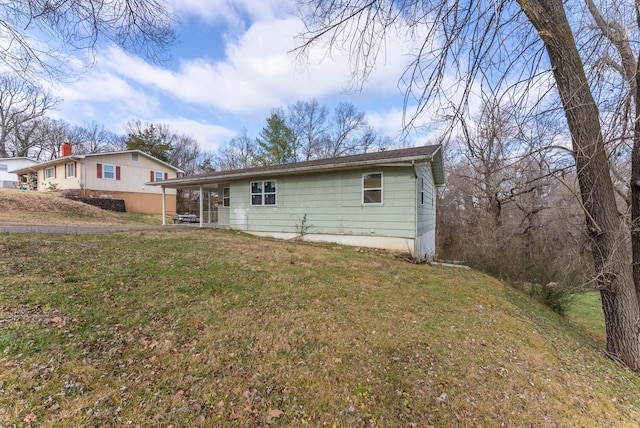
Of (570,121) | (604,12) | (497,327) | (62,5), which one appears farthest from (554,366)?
(62,5)

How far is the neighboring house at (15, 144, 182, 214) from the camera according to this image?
20.2m

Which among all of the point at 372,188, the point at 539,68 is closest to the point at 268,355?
the point at 539,68

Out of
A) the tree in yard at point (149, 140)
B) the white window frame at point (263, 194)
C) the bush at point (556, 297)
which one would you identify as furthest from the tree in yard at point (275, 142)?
the bush at point (556, 297)

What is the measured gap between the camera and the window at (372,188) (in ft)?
31.2

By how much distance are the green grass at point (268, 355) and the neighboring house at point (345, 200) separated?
13.3ft

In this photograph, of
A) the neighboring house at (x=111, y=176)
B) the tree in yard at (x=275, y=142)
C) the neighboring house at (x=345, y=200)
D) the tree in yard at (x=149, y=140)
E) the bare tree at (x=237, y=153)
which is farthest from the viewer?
Result: the bare tree at (x=237, y=153)

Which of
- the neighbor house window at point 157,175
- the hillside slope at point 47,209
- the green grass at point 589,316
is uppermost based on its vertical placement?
the neighbor house window at point 157,175

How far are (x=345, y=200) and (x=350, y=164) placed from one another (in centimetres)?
135

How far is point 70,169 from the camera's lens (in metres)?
20.8

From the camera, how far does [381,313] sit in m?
4.35

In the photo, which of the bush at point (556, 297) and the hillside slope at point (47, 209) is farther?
the hillside slope at point (47, 209)

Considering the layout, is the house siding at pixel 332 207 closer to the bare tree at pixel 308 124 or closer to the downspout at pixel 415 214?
the downspout at pixel 415 214

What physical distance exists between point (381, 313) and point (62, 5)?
20.5ft

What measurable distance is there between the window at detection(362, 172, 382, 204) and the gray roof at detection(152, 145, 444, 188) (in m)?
0.53
